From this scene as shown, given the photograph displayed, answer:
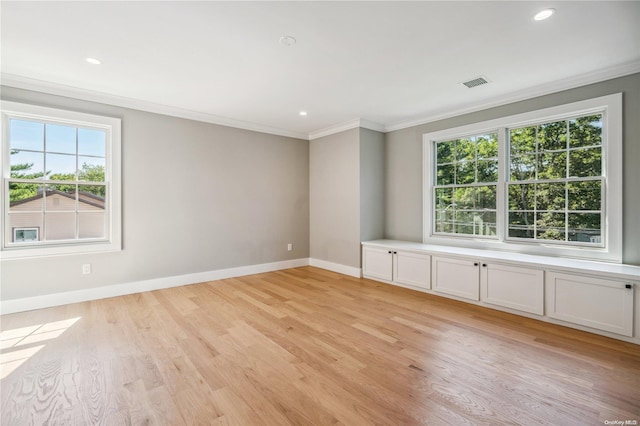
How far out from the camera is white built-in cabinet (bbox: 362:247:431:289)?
13.5ft

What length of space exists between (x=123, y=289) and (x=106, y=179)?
1.54 meters

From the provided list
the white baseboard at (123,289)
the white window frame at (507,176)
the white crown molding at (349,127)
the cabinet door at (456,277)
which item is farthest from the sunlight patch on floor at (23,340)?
the white window frame at (507,176)

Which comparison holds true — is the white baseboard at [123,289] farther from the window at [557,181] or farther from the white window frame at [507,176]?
the window at [557,181]

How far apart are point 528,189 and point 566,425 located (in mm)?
2983

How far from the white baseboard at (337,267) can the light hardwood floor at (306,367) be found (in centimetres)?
143

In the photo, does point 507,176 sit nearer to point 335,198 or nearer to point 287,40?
point 335,198

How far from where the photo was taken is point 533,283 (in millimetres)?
3141

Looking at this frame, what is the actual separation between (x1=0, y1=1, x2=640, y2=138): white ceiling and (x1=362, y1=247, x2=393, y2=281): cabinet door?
232cm

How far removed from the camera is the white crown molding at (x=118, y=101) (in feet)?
10.9

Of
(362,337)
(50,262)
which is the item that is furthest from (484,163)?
(50,262)

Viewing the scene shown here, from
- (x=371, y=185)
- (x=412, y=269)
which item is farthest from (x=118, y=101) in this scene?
(x=412, y=269)

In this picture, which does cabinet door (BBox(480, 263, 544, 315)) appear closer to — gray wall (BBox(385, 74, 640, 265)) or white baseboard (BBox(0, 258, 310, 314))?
gray wall (BBox(385, 74, 640, 265))

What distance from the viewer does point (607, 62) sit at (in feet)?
9.61

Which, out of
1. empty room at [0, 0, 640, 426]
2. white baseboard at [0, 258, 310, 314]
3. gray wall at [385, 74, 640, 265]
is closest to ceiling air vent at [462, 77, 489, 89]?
empty room at [0, 0, 640, 426]
